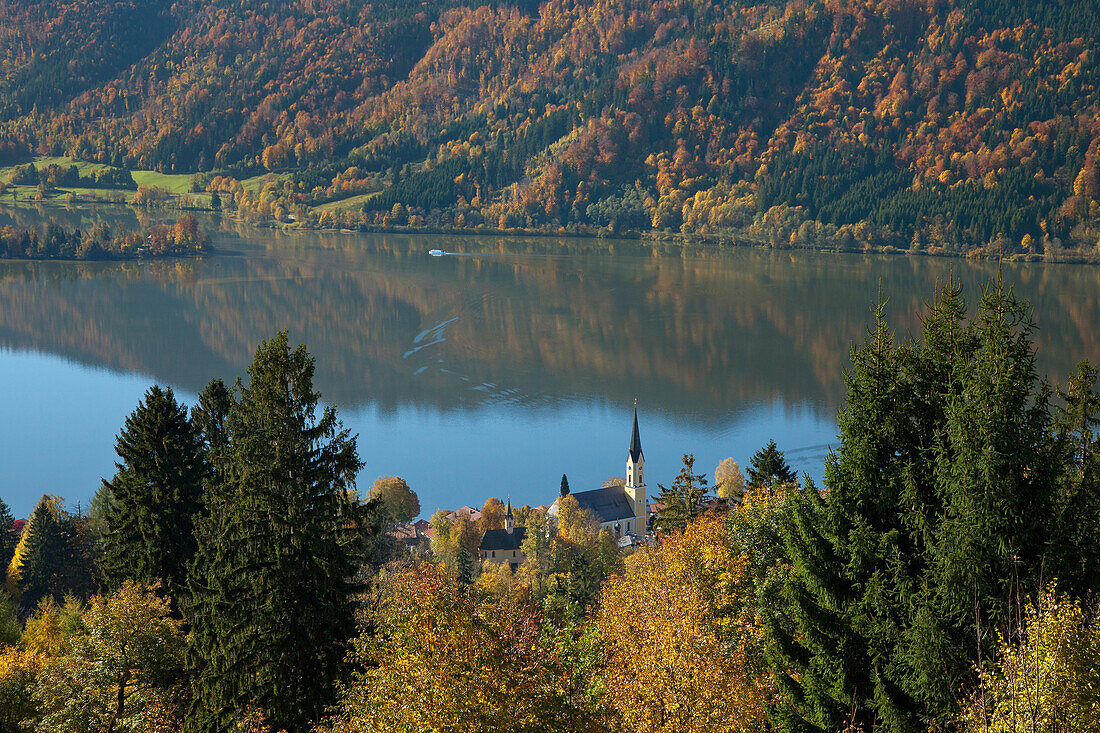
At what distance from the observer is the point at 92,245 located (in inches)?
4587

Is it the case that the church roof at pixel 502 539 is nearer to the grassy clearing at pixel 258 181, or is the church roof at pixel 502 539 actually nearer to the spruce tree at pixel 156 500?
the spruce tree at pixel 156 500

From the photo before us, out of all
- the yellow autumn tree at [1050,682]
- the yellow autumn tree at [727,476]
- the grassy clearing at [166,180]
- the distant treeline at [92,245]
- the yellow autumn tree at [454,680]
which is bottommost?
the yellow autumn tree at [727,476]

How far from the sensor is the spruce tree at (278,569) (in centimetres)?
1490

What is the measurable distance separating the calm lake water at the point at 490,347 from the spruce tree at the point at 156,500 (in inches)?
789

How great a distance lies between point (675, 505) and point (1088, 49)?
164m

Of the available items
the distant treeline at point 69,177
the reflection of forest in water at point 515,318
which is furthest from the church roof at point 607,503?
the distant treeline at point 69,177

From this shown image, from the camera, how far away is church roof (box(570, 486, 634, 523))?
48.9m

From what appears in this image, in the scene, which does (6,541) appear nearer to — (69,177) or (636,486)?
(636,486)

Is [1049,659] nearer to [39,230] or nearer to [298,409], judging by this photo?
[298,409]

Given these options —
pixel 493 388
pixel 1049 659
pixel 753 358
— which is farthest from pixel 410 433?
pixel 1049 659

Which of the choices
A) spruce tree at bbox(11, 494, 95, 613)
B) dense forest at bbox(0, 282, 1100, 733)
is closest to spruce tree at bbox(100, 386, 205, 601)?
dense forest at bbox(0, 282, 1100, 733)

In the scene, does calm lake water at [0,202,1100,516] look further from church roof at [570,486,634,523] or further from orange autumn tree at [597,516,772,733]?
orange autumn tree at [597,516,772,733]

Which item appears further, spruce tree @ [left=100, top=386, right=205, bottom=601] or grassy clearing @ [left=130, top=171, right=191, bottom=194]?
grassy clearing @ [left=130, top=171, right=191, bottom=194]

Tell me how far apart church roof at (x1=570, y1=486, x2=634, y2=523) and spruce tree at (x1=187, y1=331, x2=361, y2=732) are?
3282 centimetres
